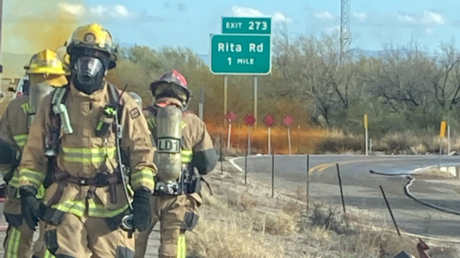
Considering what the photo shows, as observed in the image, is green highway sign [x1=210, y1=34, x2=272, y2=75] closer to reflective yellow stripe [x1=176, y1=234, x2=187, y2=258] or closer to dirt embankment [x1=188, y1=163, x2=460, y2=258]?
dirt embankment [x1=188, y1=163, x2=460, y2=258]

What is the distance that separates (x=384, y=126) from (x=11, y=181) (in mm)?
49641

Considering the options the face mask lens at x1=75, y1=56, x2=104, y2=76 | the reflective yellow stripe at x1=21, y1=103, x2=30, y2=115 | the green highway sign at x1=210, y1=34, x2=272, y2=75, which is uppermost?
the green highway sign at x1=210, y1=34, x2=272, y2=75

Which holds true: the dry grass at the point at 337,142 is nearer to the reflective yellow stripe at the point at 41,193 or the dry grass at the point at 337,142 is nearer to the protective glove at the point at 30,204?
the reflective yellow stripe at the point at 41,193

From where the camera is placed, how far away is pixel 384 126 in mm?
55000

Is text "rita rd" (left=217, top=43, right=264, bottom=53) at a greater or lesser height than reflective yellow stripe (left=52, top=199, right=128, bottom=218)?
greater

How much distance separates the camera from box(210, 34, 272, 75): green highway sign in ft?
69.3

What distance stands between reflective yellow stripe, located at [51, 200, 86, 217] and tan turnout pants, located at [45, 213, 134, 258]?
0.02 meters

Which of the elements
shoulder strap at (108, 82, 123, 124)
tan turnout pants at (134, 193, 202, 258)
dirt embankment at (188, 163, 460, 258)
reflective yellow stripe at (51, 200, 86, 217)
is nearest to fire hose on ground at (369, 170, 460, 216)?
dirt embankment at (188, 163, 460, 258)

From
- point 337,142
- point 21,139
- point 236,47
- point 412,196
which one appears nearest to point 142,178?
point 21,139

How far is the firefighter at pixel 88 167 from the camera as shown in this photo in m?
5.20

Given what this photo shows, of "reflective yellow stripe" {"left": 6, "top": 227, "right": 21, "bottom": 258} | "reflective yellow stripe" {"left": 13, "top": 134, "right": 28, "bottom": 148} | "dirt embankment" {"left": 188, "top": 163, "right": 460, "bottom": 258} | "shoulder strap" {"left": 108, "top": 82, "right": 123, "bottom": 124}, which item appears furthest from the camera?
"dirt embankment" {"left": 188, "top": 163, "right": 460, "bottom": 258}

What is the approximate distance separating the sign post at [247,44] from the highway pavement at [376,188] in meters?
2.96

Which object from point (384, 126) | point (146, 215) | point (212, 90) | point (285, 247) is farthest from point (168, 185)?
point (384, 126)

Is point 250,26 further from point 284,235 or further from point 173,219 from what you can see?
point 173,219
